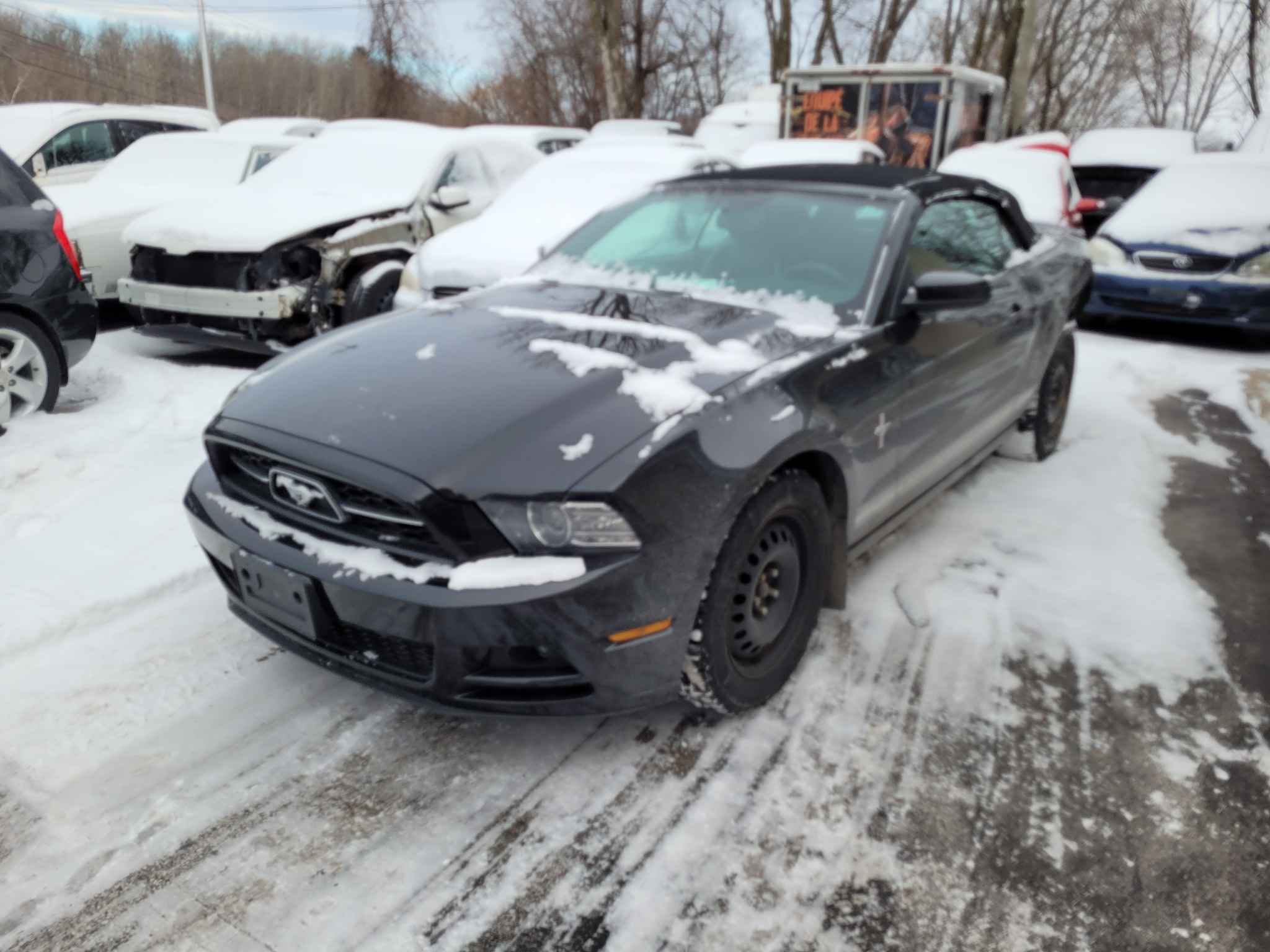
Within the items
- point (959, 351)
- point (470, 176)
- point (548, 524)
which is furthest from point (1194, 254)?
point (548, 524)

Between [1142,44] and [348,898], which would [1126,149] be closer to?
[348,898]

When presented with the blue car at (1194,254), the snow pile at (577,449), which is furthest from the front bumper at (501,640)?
the blue car at (1194,254)

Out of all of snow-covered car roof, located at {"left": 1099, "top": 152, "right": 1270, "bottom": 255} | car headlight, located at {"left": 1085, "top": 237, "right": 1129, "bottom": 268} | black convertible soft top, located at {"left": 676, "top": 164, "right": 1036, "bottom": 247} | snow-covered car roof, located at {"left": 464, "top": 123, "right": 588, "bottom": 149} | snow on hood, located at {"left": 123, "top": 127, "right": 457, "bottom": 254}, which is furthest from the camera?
snow-covered car roof, located at {"left": 464, "top": 123, "right": 588, "bottom": 149}

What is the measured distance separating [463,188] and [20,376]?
3.63 meters

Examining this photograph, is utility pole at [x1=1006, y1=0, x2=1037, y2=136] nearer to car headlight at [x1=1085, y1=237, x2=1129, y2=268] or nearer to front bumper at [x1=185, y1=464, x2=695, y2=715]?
car headlight at [x1=1085, y1=237, x2=1129, y2=268]

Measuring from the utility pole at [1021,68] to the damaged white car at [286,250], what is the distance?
57.2 feet

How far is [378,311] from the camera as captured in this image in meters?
6.67

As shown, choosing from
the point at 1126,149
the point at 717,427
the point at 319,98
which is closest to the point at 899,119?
the point at 1126,149

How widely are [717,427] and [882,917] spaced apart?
124 cm

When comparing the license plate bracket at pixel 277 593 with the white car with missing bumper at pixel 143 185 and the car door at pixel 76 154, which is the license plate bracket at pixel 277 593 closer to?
the white car with missing bumper at pixel 143 185

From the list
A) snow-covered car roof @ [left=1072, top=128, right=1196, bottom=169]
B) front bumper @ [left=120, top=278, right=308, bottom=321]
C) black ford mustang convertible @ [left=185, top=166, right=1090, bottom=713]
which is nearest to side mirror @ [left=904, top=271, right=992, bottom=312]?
black ford mustang convertible @ [left=185, top=166, right=1090, bottom=713]

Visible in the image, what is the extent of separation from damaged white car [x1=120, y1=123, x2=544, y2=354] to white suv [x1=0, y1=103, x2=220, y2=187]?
322 centimetres

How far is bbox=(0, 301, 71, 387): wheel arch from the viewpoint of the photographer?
4.99m

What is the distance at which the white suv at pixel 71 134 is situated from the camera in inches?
369
